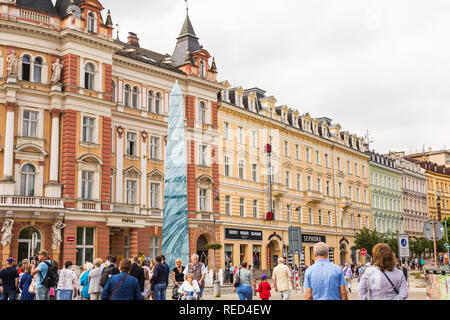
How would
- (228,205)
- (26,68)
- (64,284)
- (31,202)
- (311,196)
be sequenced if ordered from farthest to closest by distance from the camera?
(311,196)
(228,205)
(26,68)
(31,202)
(64,284)

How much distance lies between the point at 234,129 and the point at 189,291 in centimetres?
3707

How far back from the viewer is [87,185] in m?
36.8

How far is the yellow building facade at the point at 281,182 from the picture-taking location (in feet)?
163

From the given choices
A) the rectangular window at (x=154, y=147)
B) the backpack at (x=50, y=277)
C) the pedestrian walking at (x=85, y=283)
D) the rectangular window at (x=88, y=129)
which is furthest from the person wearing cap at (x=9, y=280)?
the rectangular window at (x=154, y=147)

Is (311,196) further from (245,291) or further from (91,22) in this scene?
(245,291)

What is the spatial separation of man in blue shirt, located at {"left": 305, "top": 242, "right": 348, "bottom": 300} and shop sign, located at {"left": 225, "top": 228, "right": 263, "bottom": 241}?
129 feet

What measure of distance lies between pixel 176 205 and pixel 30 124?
15366mm

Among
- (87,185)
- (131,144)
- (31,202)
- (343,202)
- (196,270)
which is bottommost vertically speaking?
(196,270)

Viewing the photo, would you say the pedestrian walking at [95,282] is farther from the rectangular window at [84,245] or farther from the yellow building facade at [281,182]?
the yellow building facade at [281,182]

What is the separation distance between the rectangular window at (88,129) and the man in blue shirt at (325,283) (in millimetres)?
30768

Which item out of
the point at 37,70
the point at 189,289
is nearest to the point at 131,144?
the point at 37,70

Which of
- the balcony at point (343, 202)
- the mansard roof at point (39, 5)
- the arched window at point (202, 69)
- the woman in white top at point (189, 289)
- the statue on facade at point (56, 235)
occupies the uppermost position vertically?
the mansard roof at point (39, 5)
